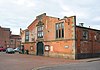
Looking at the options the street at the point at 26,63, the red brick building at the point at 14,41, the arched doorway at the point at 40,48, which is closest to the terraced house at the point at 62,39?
the arched doorway at the point at 40,48

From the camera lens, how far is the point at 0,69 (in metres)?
19.6

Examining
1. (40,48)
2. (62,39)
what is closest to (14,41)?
(40,48)

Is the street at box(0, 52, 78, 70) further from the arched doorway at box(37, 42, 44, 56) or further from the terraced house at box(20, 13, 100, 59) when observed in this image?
the arched doorway at box(37, 42, 44, 56)

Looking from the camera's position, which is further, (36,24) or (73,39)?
(36,24)

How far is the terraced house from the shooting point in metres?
36.3

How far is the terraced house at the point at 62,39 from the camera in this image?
36.3m

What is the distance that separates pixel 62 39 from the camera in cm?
3844

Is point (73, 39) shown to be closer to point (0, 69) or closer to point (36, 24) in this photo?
point (36, 24)

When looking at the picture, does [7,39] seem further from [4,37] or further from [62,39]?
[62,39]

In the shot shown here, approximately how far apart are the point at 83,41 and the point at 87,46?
1488 mm

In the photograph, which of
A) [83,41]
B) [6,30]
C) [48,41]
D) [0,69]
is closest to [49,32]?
[48,41]

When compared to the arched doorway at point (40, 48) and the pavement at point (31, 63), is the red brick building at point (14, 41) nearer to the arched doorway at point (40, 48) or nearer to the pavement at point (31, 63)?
the arched doorway at point (40, 48)

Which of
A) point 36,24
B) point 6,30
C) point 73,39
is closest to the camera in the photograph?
point 73,39

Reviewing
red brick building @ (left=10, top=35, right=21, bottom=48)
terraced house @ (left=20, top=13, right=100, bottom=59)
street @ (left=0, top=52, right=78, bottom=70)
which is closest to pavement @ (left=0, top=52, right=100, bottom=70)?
street @ (left=0, top=52, right=78, bottom=70)
